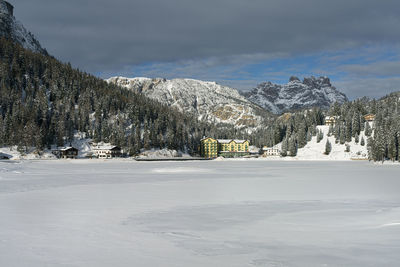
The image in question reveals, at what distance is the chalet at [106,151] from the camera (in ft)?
534

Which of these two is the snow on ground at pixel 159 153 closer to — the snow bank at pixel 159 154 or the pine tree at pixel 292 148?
the snow bank at pixel 159 154

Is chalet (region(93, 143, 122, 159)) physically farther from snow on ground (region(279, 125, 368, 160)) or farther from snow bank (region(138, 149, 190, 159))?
snow on ground (region(279, 125, 368, 160))

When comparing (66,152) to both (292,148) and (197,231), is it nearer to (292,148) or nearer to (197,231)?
(292,148)

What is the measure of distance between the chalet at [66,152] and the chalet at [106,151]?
10.0 meters

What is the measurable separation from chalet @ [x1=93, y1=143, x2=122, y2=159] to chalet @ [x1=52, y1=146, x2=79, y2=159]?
1001 cm

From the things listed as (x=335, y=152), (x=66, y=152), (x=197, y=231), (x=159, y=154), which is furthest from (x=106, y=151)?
(x=197, y=231)

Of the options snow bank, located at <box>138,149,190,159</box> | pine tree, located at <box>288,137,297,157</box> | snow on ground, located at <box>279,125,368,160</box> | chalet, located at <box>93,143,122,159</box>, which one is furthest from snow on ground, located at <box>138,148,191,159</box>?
pine tree, located at <box>288,137,297,157</box>

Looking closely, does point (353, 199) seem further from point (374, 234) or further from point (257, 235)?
point (257, 235)

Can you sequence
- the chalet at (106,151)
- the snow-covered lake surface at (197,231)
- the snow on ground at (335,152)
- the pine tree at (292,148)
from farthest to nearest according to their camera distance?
the pine tree at (292,148)
the snow on ground at (335,152)
the chalet at (106,151)
the snow-covered lake surface at (197,231)

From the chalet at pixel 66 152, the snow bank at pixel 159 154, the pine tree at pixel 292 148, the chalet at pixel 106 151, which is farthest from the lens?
the pine tree at pixel 292 148

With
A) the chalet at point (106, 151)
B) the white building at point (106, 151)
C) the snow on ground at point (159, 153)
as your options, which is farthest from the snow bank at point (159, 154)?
the white building at point (106, 151)

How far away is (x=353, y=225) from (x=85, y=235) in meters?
14.3

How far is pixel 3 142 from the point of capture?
147 m

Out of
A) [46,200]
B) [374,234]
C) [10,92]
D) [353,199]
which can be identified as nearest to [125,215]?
[46,200]
